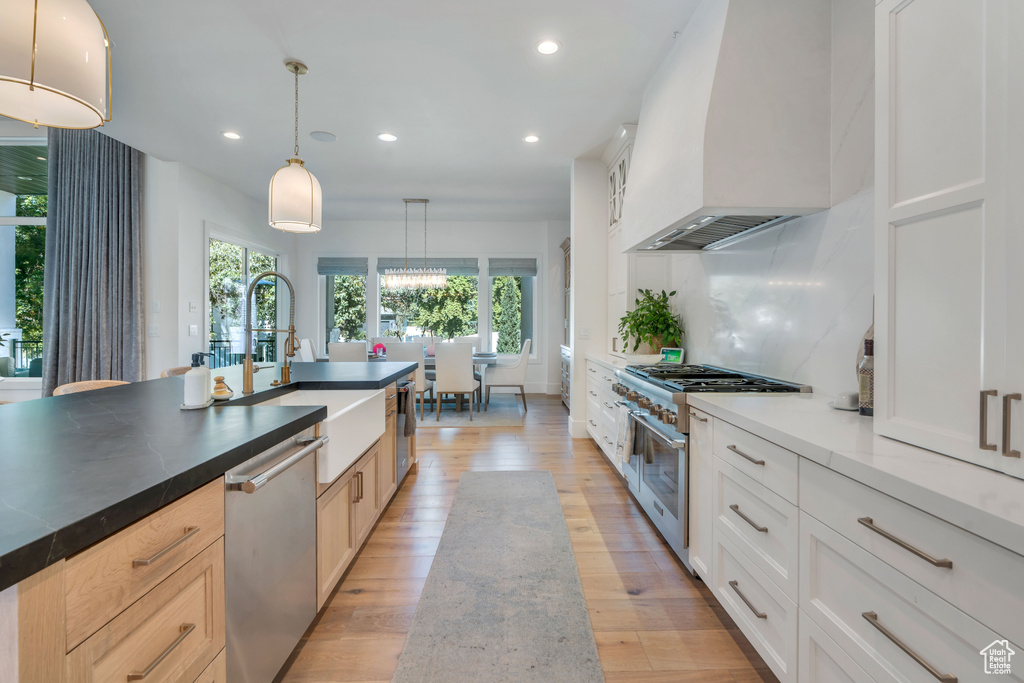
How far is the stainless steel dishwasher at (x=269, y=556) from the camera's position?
1169 mm

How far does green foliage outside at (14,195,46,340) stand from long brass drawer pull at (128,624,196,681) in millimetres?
5468

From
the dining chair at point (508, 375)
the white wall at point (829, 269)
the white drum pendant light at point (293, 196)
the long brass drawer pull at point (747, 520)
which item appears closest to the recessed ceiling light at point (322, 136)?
the white drum pendant light at point (293, 196)

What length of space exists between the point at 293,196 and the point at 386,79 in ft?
3.39

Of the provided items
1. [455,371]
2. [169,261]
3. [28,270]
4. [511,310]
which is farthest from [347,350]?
[28,270]

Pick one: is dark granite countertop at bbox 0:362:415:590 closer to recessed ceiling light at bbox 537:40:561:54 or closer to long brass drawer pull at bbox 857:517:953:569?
long brass drawer pull at bbox 857:517:953:569

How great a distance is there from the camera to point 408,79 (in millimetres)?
3105

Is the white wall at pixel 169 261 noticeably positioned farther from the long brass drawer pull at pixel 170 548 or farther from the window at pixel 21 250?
the long brass drawer pull at pixel 170 548

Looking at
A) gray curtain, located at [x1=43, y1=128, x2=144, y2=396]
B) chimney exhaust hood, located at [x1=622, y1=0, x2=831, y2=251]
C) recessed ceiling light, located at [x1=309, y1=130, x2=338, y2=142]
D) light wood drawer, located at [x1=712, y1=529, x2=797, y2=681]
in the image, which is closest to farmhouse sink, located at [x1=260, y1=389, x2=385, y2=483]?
light wood drawer, located at [x1=712, y1=529, x2=797, y2=681]

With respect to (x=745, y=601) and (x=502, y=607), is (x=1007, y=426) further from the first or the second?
(x=502, y=607)

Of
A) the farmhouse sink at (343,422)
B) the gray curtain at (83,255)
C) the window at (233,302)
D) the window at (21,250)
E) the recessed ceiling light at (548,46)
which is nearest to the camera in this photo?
the farmhouse sink at (343,422)

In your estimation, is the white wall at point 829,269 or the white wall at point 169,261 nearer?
the white wall at point 829,269

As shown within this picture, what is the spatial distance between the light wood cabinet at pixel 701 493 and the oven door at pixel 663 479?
4 cm

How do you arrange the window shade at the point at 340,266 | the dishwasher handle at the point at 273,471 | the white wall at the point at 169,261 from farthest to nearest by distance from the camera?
the window shade at the point at 340,266 < the white wall at the point at 169,261 < the dishwasher handle at the point at 273,471

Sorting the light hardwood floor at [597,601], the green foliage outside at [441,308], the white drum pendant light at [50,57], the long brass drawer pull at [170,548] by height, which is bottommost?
the light hardwood floor at [597,601]
